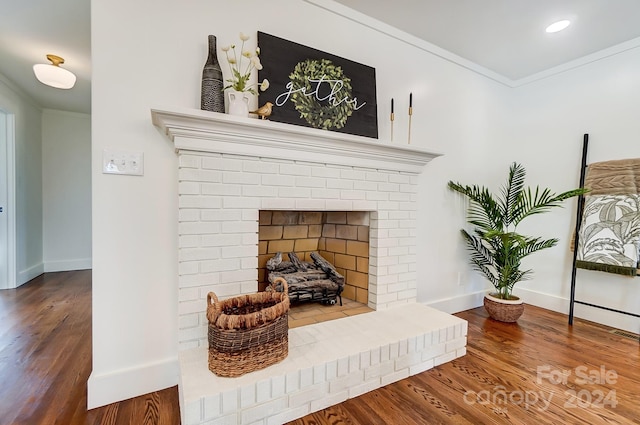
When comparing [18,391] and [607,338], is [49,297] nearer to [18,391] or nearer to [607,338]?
[18,391]

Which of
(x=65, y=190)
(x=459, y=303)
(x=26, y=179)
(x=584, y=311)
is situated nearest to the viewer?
(x=584, y=311)

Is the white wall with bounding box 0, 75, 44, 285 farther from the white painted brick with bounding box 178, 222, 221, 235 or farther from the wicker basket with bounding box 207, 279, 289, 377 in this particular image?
the wicker basket with bounding box 207, 279, 289, 377

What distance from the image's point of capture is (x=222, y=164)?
Answer: 157 cm

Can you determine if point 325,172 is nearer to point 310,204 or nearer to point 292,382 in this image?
point 310,204

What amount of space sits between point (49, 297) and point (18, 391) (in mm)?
1992

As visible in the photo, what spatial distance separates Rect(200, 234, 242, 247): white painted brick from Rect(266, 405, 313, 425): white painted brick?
865 millimetres

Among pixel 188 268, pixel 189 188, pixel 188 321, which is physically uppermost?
pixel 189 188

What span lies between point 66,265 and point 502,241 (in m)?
5.64

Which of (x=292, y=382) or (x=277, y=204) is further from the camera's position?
(x=277, y=204)

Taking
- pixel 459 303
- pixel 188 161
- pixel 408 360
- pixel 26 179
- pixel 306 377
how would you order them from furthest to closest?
1. pixel 26 179
2. pixel 459 303
3. pixel 408 360
4. pixel 188 161
5. pixel 306 377

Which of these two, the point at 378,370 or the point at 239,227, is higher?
the point at 239,227

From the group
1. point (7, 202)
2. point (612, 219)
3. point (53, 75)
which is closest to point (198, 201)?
point (53, 75)

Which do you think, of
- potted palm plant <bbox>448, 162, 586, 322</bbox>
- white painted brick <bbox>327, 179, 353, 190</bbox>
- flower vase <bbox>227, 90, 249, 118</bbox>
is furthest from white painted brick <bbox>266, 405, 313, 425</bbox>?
potted palm plant <bbox>448, 162, 586, 322</bbox>

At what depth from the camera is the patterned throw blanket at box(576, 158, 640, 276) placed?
2.30 meters
